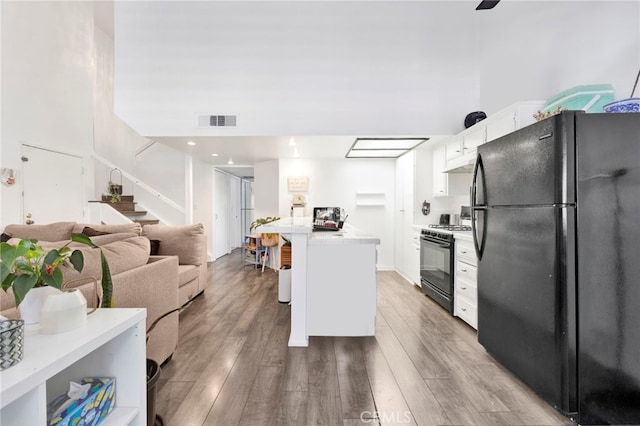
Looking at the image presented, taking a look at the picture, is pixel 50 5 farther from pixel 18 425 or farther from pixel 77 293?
pixel 18 425

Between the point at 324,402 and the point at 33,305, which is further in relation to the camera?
the point at 324,402

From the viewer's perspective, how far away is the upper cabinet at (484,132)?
2.39 metres

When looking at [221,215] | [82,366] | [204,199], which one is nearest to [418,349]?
[82,366]

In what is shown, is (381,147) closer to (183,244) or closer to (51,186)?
(183,244)

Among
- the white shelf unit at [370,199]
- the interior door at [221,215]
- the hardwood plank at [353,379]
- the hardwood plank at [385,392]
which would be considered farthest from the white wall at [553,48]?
the interior door at [221,215]

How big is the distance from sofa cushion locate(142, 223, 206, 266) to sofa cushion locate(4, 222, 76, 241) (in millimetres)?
810

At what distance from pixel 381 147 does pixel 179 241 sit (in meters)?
3.29

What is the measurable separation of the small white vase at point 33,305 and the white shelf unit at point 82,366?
0.12 feet

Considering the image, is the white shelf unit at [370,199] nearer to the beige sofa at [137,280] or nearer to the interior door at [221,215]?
the interior door at [221,215]

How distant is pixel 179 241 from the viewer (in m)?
3.53

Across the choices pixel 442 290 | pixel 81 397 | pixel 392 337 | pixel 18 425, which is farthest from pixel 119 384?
pixel 442 290

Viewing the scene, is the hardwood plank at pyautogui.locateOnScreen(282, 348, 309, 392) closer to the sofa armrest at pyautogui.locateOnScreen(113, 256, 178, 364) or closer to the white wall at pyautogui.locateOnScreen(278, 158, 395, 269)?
the sofa armrest at pyautogui.locateOnScreen(113, 256, 178, 364)

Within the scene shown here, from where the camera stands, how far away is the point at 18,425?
2.37 ft

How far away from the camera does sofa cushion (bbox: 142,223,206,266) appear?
3510 millimetres
